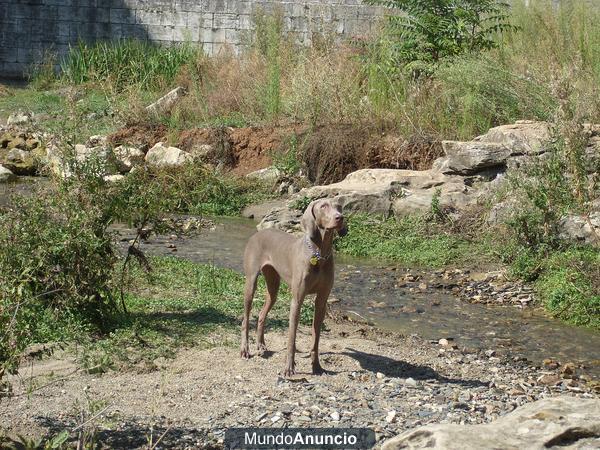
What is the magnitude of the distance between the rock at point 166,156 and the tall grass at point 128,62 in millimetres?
5511

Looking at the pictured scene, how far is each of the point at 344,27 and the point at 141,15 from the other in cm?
540

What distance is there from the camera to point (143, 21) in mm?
25906

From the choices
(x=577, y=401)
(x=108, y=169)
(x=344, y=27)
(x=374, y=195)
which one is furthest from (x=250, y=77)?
(x=577, y=401)

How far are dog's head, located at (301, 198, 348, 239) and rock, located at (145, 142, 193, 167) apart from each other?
9855mm

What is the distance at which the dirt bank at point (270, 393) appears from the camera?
6.13 metres

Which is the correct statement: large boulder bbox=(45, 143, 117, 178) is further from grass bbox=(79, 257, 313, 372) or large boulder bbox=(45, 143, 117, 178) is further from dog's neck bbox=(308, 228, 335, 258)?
dog's neck bbox=(308, 228, 335, 258)

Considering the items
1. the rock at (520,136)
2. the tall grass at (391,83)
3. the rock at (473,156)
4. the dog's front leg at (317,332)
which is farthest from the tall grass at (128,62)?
the dog's front leg at (317,332)

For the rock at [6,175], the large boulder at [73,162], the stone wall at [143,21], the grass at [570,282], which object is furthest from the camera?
the stone wall at [143,21]

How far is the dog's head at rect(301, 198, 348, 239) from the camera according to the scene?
7098mm

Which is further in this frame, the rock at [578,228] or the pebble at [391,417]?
the rock at [578,228]

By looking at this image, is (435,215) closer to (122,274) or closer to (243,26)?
(122,274)

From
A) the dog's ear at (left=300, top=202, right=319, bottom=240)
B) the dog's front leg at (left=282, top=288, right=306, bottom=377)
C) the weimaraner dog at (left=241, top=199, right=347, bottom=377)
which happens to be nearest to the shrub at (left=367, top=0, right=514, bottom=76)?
the weimaraner dog at (left=241, top=199, right=347, bottom=377)

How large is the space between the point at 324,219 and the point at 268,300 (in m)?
1.25

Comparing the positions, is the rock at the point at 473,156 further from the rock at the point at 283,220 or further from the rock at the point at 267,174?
the rock at the point at 267,174
